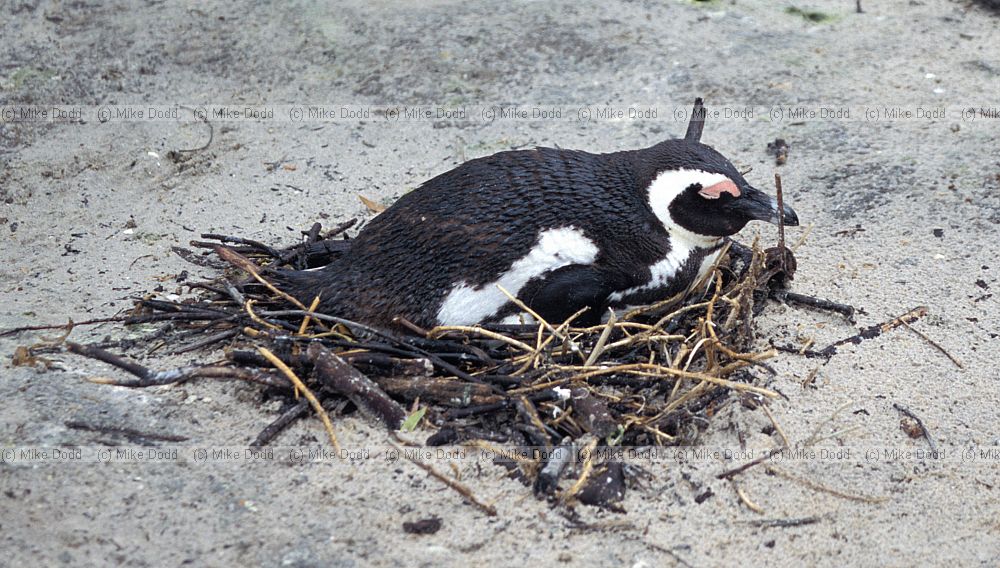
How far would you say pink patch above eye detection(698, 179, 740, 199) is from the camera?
3477 millimetres

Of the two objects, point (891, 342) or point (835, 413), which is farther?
point (891, 342)

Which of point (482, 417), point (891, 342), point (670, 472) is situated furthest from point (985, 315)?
point (482, 417)

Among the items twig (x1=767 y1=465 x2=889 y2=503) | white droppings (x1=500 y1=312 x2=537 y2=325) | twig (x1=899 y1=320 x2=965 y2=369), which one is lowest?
twig (x1=899 y1=320 x2=965 y2=369)

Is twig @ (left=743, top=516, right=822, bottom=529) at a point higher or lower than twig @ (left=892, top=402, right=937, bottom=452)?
higher

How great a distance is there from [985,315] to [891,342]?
0.45 meters

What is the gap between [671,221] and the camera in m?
3.54

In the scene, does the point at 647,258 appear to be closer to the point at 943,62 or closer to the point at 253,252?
the point at 253,252

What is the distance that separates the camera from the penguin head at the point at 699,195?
11.5 ft

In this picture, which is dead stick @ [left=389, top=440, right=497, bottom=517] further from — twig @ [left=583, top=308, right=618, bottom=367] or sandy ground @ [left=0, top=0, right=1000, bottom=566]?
twig @ [left=583, top=308, right=618, bottom=367]

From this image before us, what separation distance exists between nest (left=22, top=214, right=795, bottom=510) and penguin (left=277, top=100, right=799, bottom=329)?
0.25 ft

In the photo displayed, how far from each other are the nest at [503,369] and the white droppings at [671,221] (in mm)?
92

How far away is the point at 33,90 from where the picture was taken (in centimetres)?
570

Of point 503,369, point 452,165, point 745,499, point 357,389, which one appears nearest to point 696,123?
point 503,369

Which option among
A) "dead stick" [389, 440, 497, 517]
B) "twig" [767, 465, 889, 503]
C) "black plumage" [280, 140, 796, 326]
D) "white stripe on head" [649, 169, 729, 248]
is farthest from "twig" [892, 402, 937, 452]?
"dead stick" [389, 440, 497, 517]
